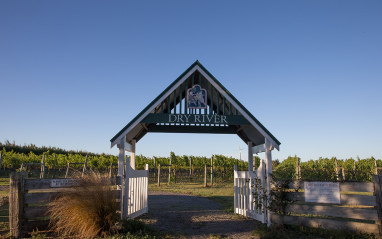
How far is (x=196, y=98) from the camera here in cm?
1022

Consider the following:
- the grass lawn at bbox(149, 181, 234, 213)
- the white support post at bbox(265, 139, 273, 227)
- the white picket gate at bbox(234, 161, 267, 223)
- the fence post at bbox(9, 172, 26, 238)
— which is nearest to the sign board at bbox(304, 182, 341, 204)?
the white support post at bbox(265, 139, 273, 227)

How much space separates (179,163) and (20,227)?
91.8ft

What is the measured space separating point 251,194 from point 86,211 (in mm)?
5551

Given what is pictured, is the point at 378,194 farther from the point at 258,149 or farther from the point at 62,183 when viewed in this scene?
the point at 62,183

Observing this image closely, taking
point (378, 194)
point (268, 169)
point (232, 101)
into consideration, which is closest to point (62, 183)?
point (232, 101)

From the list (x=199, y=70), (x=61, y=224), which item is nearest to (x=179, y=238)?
(x=61, y=224)

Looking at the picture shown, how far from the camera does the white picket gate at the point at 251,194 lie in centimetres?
919

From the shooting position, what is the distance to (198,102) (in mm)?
10188

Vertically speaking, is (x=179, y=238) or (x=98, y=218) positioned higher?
(x=98, y=218)

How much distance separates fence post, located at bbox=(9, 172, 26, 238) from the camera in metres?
7.07

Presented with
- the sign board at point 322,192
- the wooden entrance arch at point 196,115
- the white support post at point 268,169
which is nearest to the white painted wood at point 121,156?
the wooden entrance arch at point 196,115

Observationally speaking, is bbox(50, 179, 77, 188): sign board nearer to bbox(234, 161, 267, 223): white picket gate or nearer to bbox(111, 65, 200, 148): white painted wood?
bbox(111, 65, 200, 148): white painted wood

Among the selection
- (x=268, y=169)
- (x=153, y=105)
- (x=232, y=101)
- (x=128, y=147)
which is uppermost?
(x=232, y=101)

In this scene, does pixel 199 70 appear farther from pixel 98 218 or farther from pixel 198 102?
pixel 98 218
